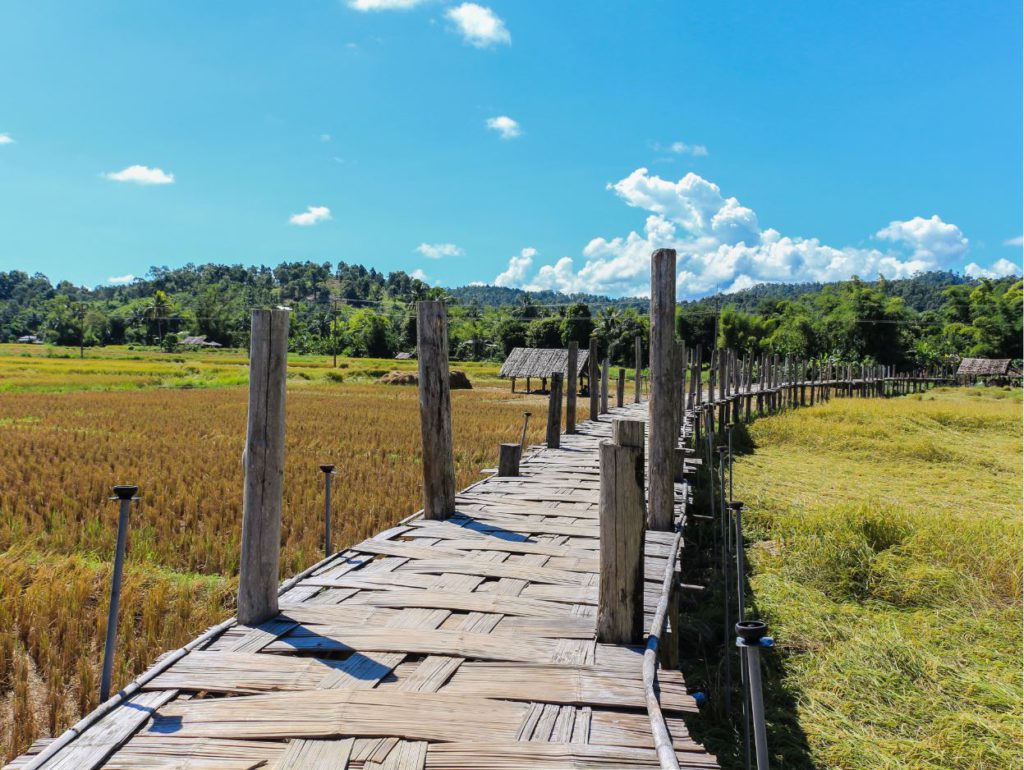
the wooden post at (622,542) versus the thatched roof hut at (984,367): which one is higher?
the thatched roof hut at (984,367)

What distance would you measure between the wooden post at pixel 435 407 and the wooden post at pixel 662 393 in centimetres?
183

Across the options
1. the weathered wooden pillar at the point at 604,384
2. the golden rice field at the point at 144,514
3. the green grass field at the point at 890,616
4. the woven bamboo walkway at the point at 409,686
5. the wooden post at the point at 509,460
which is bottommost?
the green grass field at the point at 890,616

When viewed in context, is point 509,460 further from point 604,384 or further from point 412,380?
point 412,380

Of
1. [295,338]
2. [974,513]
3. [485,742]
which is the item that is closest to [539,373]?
[974,513]

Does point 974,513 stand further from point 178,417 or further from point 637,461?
point 178,417

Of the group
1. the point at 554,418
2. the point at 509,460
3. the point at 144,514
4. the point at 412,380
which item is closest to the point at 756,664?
the point at 509,460

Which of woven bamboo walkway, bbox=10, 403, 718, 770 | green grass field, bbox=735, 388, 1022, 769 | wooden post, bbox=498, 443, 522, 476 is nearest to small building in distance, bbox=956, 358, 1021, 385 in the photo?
green grass field, bbox=735, 388, 1022, 769

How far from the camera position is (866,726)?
475 cm

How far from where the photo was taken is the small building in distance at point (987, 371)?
48.9 m

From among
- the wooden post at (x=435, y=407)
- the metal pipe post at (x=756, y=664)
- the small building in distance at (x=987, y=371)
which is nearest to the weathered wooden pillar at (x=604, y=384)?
the wooden post at (x=435, y=407)

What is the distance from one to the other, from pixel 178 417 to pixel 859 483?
16877mm

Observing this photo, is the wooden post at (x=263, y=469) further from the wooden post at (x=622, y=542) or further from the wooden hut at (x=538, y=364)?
the wooden hut at (x=538, y=364)

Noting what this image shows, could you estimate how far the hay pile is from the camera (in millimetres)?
37156

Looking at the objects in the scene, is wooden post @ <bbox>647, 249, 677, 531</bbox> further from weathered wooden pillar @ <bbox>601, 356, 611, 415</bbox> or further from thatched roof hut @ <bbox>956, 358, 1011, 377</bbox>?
thatched roof hut @ <bbox>956, 358, 1011, 377</bbox>
